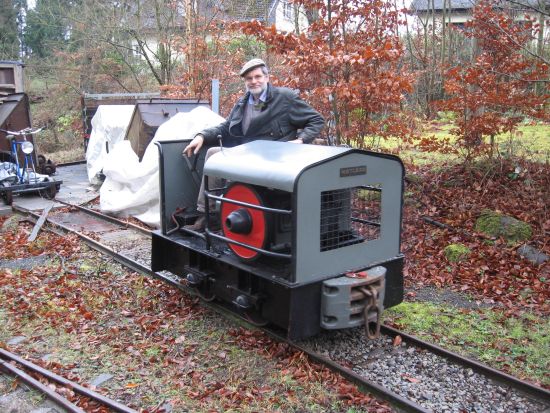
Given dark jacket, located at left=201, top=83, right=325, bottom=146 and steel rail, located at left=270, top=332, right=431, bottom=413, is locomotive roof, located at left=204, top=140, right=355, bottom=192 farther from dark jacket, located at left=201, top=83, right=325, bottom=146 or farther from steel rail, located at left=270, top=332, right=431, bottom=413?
steel rail, located at left=270, top=332, right=431, bottom=413

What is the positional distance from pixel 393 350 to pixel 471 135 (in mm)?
5210

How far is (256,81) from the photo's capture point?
5559mm

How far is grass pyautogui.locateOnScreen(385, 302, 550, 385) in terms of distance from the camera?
457 cm

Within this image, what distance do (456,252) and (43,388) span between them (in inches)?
198

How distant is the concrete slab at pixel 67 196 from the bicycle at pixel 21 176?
22 cm

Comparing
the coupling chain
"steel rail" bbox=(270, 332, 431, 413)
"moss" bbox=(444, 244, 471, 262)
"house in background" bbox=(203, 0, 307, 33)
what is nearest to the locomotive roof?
the coupling chain

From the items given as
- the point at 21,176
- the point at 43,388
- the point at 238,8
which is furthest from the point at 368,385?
the point at 238,8

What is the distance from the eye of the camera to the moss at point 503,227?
24.3 feet

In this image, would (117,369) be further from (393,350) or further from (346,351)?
(393,350)

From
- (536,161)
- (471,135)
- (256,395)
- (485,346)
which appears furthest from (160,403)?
(536,161)

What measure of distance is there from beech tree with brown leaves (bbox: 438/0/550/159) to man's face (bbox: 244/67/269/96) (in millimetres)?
4016

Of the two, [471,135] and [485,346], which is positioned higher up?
[471,135]

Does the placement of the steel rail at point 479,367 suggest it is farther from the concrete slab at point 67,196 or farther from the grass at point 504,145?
the concrete slab at point 67,196

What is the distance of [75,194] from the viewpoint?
1231 centimetres
